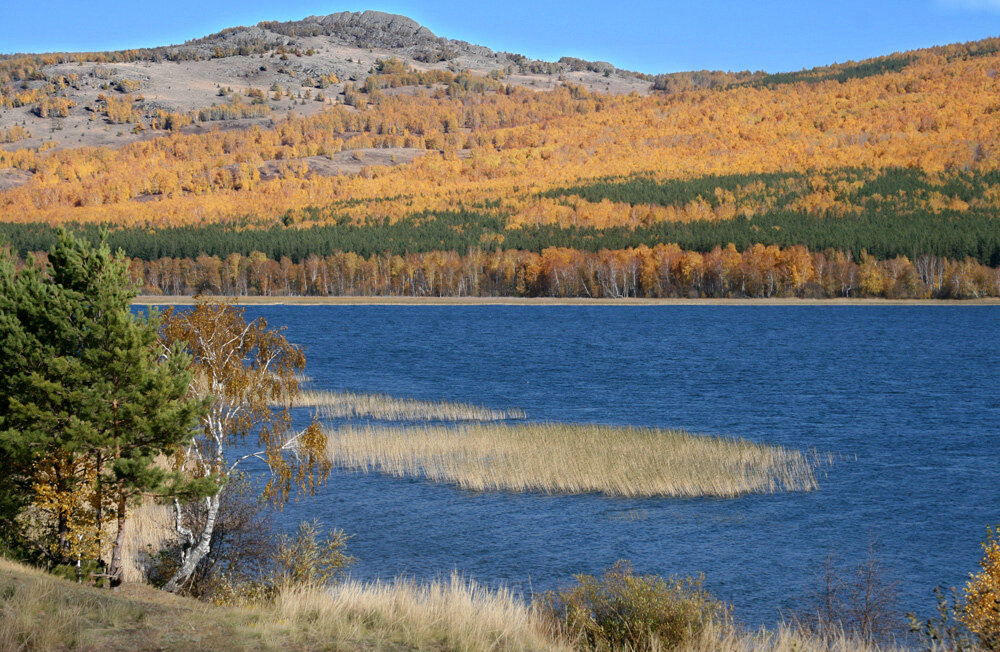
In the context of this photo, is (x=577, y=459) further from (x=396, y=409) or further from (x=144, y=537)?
(x=396, y=409)

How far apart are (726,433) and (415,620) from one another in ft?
103

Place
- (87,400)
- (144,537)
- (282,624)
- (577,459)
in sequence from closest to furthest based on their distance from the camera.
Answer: (282,624) → (87,400) → (144,537) → (577,459)

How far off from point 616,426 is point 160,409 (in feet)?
100

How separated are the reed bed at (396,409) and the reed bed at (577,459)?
5.60 m

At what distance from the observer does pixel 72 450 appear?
58.7 ft

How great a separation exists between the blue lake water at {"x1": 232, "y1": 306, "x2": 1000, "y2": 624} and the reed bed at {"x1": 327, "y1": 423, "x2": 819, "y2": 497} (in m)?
1.24

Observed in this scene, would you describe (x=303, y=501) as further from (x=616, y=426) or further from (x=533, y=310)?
(x=533, y=310)

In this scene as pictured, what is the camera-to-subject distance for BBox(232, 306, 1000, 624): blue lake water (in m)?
25.9

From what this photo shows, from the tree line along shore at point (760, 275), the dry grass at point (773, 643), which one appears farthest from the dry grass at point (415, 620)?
the tree line along shore at point (760, 275)

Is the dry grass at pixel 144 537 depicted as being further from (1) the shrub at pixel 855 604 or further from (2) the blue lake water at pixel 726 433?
(1) the shrub at pixel 855 604

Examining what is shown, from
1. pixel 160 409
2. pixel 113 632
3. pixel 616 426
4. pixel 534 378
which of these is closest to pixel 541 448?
pixel 616 426

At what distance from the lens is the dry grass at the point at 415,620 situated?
1509 centimetres

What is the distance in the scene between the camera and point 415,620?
16.4 metres

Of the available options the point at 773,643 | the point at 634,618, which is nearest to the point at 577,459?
the point at 773,643
